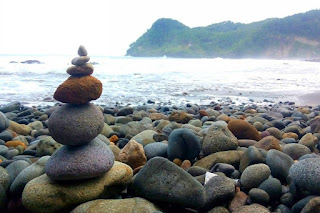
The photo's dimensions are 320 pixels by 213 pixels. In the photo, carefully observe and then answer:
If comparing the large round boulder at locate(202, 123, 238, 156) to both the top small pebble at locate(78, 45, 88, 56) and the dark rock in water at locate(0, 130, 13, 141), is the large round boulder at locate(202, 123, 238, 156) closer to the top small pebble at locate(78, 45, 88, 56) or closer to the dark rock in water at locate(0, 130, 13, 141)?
the top small pebble at locate(78, 45, 88, 56)

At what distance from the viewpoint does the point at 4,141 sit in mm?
5727

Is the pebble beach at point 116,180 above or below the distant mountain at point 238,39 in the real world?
below

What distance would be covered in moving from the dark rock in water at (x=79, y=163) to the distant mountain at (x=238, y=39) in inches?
4514

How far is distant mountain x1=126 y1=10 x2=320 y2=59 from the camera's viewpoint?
380ft

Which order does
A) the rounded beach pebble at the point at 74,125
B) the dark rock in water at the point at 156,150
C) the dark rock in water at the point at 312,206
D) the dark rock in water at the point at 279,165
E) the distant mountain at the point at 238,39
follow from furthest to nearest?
the distant mountain at the point at 238,39, the dark rock in water at the point at 156,150, the dark rock in water at the point at 279,165, the rounded beach pebble at the point at 74,125, the dark rock in water at the point at 312,206

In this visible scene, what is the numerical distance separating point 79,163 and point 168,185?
968 millimetres

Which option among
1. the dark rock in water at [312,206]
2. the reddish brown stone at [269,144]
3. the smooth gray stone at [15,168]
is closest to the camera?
the dark rock in water at [312,206]

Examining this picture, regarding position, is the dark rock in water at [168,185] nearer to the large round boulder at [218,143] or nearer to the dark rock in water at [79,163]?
the dark rock in water at [79,163]

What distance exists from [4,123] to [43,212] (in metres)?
3.74

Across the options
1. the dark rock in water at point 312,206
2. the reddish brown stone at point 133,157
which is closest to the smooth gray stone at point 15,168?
the reddish brown stone at point 133,157

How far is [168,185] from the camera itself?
3.42 metres

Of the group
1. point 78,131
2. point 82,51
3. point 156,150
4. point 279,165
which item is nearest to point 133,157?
point 156,150

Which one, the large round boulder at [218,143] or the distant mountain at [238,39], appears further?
the distant mountain at [238,39]

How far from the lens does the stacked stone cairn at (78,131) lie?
3424 mm
